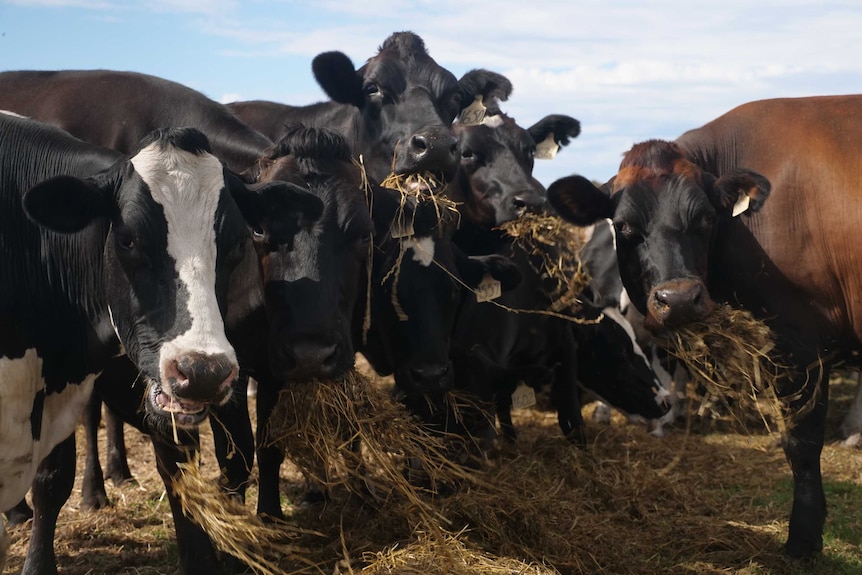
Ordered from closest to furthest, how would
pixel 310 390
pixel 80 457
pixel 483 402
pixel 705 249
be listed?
1. pixel 310 390
2. pixel 705 249
3. pixel 483 402
4. pixel 80 457

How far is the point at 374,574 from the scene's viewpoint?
4.34 meters

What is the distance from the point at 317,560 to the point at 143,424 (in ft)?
3.52

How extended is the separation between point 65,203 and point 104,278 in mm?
351

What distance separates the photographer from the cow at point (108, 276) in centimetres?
371

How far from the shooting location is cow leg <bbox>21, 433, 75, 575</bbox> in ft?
16.2

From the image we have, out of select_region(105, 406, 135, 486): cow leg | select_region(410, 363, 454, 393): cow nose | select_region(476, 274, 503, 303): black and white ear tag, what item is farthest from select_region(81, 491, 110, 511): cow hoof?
select_region(476, 274, 503, 303): black and white ear tag

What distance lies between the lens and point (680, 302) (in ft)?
16.5

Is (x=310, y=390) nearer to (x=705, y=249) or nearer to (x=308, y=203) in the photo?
(x=308, y=203)

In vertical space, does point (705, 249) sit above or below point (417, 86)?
below

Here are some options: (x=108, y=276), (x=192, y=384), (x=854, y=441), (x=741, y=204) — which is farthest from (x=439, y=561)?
(x=854, y=441)

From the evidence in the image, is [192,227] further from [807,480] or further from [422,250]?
[807,480]

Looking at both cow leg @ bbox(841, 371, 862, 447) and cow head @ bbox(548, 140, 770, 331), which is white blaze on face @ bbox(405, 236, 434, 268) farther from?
cow leg @ bbox(841, 371, 862, 447)

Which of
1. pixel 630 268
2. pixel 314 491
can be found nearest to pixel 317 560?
pixel 314 491

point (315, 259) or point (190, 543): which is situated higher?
point (315, 259)
